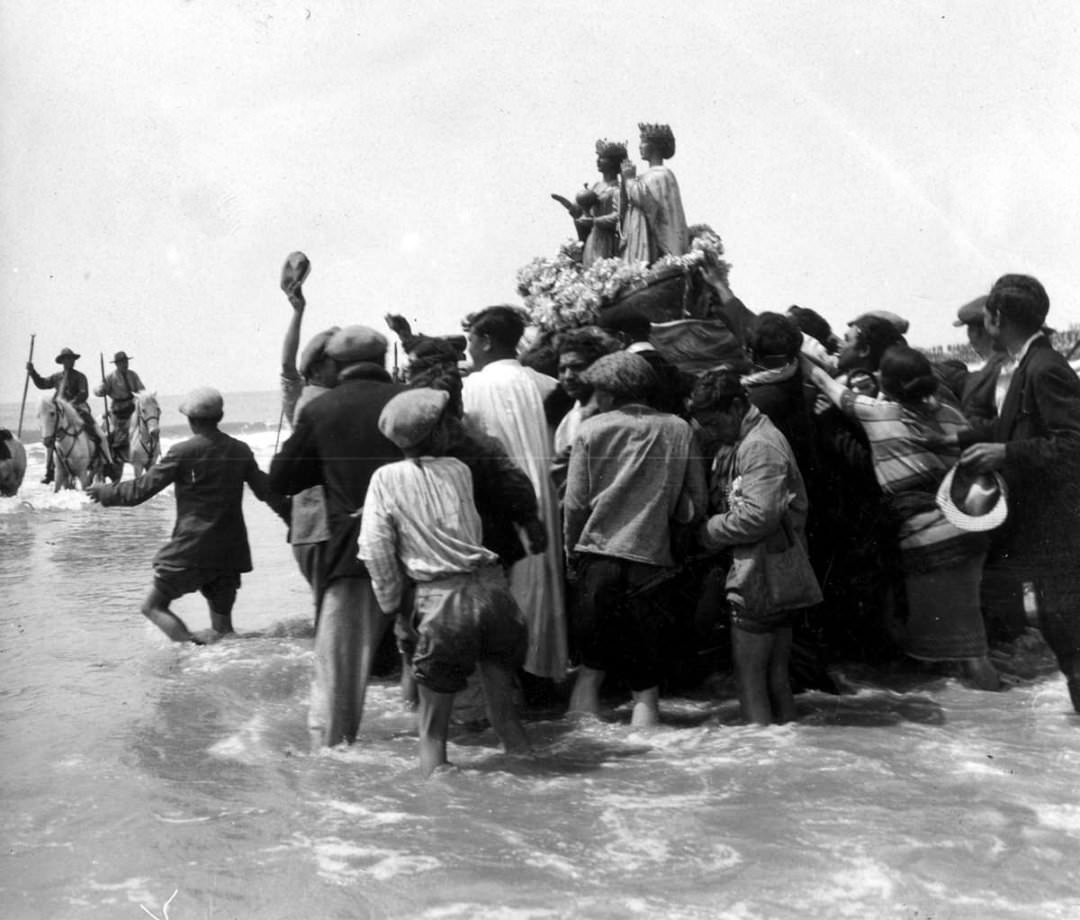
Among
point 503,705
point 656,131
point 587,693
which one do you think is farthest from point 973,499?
point 656,131

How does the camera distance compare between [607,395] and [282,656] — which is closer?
[607,395]

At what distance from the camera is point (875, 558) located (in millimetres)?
6238

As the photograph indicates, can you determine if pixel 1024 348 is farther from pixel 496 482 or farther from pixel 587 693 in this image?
pixel 587 693

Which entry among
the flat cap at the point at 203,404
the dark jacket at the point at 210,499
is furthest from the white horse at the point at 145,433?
the flat cap at the point at 203,404

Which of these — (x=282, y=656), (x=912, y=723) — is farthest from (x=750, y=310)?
(x=282, y=656)

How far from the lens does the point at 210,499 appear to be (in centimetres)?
708

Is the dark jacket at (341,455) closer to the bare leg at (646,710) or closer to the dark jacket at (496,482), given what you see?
the dark jacket at (496,482)

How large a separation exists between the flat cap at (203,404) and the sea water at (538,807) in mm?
1427

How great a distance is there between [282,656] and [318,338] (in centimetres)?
216

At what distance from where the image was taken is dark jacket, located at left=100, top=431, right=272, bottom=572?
689 cm

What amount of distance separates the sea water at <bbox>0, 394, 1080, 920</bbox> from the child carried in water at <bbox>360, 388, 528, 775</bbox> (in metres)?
0.43

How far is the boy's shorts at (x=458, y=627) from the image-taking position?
4.75 metres

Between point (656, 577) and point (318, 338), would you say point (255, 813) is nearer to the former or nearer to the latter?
point (656, 577)

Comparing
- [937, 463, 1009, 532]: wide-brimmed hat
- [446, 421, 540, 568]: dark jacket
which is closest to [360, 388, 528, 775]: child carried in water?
[446, 421, 540, 568]: dark jacket
